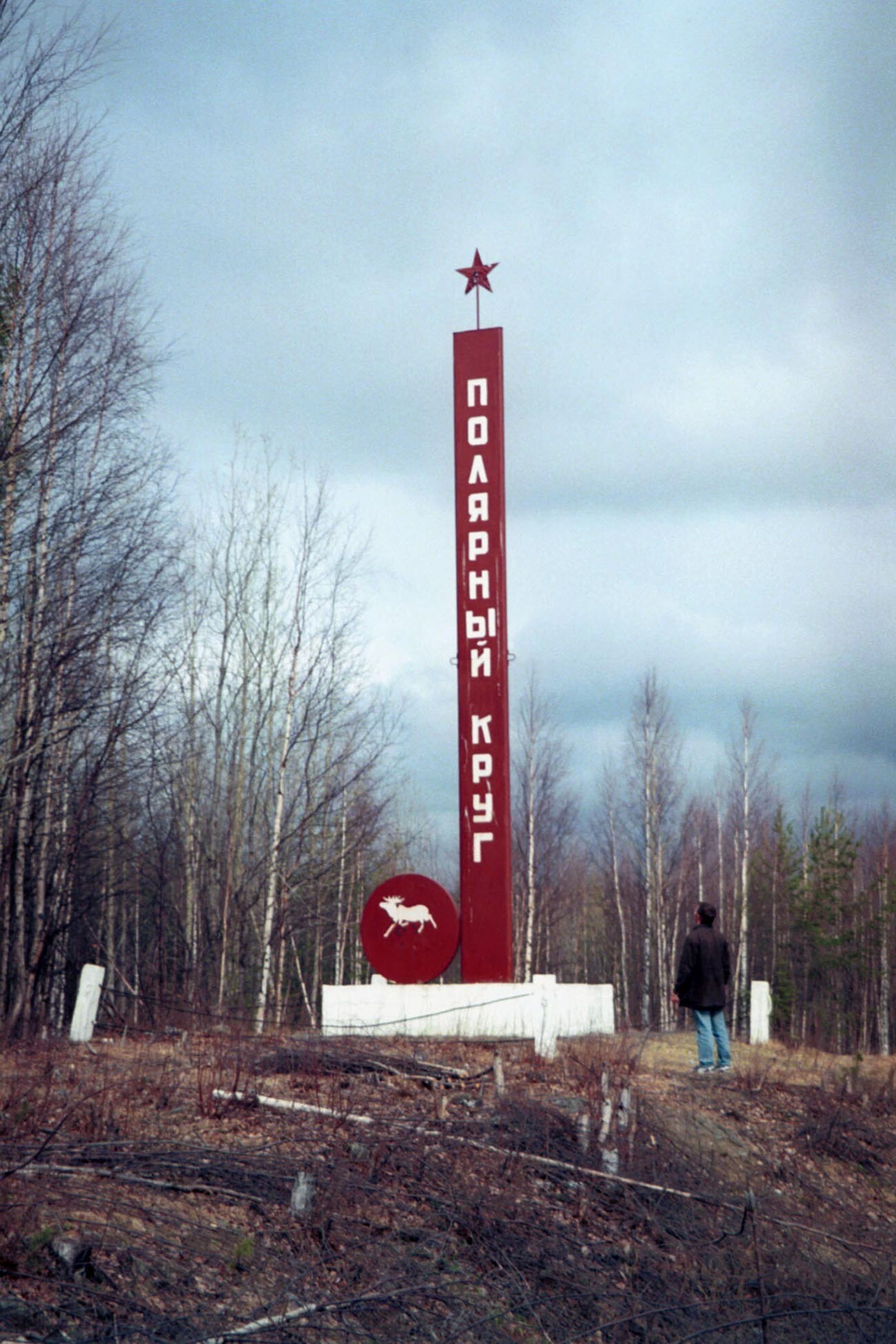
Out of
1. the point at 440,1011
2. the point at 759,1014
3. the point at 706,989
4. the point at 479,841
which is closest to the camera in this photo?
the point at 706,989

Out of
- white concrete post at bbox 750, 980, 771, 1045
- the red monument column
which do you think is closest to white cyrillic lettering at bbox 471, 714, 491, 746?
the red monument column

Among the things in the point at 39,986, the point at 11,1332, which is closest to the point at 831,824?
the point at 39,986

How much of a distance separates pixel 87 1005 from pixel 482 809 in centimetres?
497

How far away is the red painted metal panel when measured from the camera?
48.1 ft

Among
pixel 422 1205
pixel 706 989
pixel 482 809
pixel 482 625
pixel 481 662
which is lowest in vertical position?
pixel 422 1205

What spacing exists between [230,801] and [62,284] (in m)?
13.7

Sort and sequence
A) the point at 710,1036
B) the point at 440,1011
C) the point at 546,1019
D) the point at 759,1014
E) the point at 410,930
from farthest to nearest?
the point at 759,1014 < the point at 410,930 < the point at 440,1011 < the point at 710,1036 < the point at 546,1019

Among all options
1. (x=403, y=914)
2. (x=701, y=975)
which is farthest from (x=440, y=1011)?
(x=701, y=975)

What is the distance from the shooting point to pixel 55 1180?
677 centimetres

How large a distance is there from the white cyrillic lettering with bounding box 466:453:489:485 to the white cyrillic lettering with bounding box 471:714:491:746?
293 cm

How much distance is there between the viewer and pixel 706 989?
43.0 ft

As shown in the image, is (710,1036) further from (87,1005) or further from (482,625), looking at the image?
(87,1005)

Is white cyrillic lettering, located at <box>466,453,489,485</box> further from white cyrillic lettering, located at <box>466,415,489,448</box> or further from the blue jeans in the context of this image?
the blue jeans

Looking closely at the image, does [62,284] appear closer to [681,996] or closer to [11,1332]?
[681,996]
